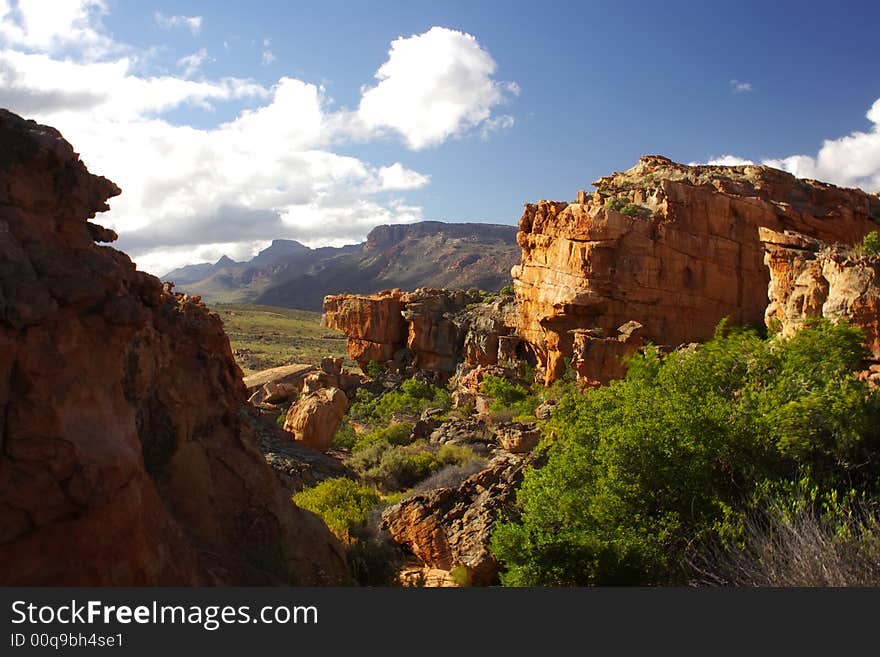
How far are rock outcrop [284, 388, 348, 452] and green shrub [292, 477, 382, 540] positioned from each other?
180 inches

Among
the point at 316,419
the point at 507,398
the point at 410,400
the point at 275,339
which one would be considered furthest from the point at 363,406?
the point at 275,339

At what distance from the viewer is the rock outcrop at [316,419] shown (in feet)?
76.3

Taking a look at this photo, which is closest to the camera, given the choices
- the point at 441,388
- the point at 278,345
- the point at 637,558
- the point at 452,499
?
the point at 637,558

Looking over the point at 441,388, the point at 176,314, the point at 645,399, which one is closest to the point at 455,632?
the point at 176,314

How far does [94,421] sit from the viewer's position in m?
6.02

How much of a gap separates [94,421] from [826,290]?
21.1 meters

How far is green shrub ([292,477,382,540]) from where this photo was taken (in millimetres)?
15637

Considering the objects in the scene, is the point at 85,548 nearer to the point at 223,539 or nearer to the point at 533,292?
the point at 223,539

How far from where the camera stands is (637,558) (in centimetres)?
1038

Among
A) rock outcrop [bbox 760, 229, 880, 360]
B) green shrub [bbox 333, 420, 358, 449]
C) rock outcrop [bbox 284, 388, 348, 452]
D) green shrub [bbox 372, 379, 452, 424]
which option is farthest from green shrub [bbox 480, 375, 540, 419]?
rock outcrop [bbox 760, 229, 880, 360]

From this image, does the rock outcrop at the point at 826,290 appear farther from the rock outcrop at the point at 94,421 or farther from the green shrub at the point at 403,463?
the rock outcrop at the point at 94,421

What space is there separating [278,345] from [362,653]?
242ft

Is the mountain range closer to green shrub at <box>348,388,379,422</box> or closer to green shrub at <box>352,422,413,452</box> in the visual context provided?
green shrub at <box>348,388,379,422</box>

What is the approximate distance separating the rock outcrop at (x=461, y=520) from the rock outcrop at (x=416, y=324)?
27.1 meters
